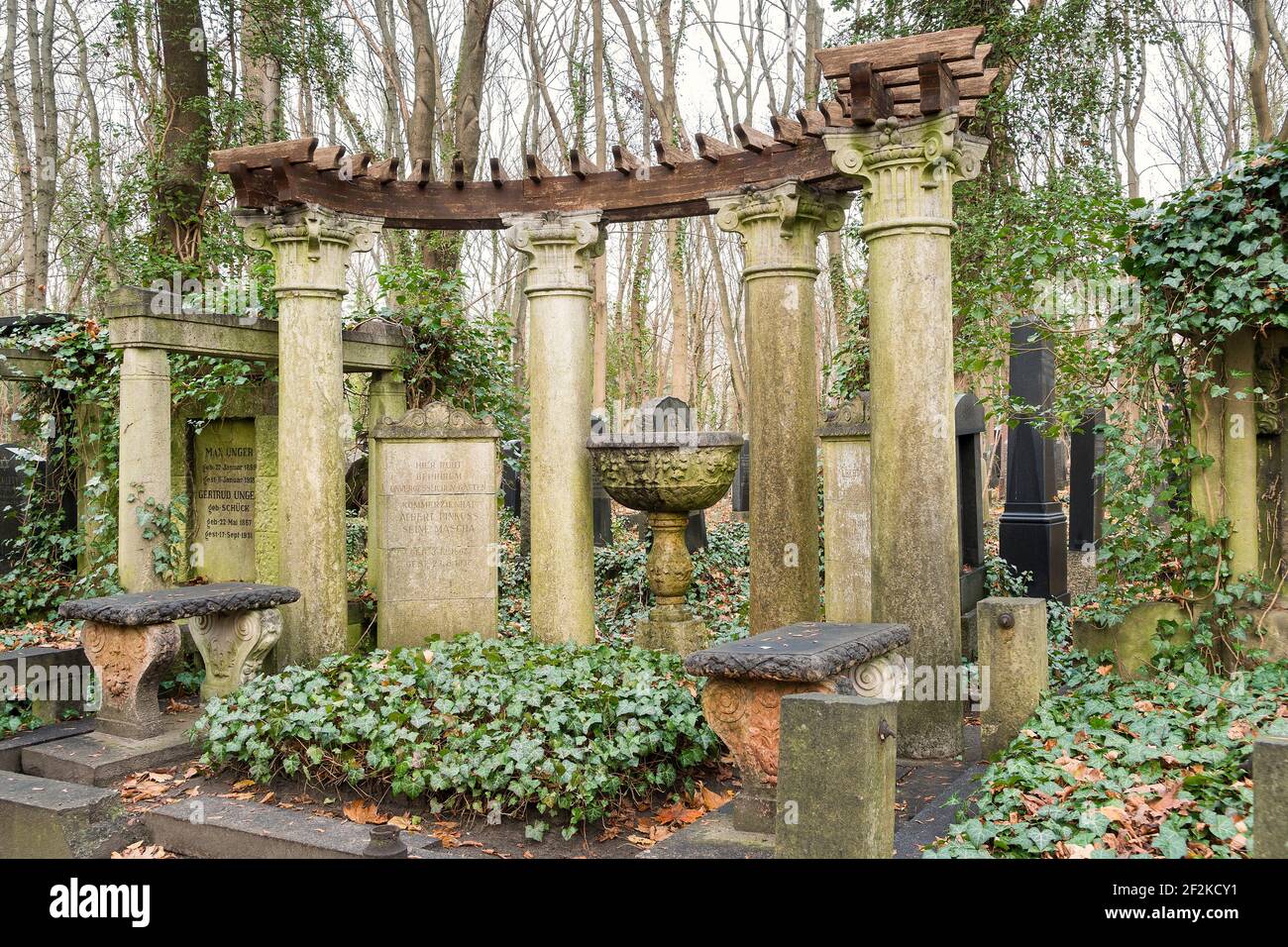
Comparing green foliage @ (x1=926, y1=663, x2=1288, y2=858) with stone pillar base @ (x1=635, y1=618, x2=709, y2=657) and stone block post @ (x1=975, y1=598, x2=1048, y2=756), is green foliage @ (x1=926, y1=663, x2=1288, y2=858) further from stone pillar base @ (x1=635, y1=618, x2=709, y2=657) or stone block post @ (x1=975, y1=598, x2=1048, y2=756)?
stone pillar base @ (x1=635, y1=618, x2=709, y2=657)

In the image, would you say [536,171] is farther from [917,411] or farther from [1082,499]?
[1082,499]

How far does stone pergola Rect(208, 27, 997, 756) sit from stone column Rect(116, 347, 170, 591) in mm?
39

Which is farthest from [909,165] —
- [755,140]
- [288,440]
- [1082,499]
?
[1082,499]

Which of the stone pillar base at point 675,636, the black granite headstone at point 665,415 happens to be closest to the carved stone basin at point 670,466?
the stone pillar base at point 675,636

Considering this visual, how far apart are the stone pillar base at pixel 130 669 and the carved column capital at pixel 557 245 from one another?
11.2 ft

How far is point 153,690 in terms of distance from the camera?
575 centimetres

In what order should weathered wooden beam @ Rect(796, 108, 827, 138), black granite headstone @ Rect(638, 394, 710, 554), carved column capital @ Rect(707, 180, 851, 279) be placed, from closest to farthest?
weathered wooden beam @ Rect(796, 108, 827, 138) < carved column capital @ Rect(707, 180, 851, 279) < black granite headstone @ Rect(638, 394, 710, 554)

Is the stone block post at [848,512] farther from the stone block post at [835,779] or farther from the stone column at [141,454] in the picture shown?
the stone column at [141,454]

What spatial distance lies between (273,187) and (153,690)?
3579mm

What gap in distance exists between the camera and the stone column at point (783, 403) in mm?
6246

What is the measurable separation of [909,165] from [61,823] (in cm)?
545

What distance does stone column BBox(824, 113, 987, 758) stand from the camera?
5098 mm

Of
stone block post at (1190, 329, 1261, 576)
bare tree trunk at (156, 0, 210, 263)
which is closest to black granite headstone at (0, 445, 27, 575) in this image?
bare tree trunk at (156, 0, 210, 263)
